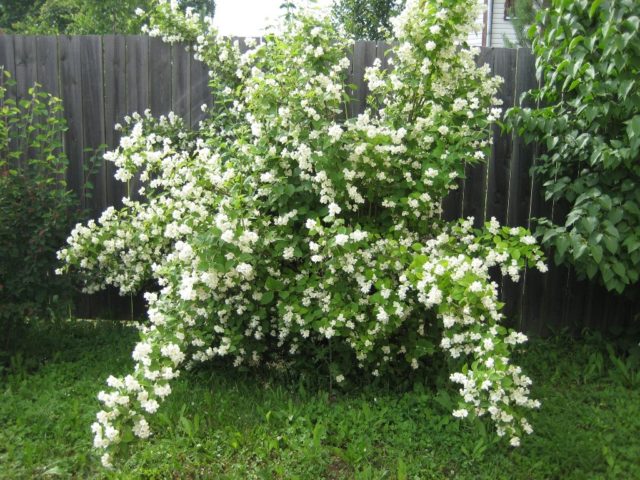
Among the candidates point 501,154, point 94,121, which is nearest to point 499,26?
point 501,154

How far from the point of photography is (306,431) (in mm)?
3002

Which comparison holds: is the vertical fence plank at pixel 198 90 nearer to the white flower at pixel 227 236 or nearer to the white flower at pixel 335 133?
the white flower at pixel 335 133

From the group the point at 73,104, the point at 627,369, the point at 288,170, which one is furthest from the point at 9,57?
the point at 627,369

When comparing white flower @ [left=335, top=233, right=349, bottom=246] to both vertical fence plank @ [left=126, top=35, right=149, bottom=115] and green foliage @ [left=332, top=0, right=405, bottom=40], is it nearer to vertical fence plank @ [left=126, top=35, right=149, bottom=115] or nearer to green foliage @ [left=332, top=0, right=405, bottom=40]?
vertical fence plank @ [left=126, top=35, right=149, bottom=115]

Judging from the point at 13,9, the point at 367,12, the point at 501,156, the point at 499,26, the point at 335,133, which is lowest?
the point at 501,156

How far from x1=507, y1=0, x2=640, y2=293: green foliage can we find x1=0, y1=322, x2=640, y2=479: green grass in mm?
823

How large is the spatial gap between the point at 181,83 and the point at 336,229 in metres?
2.30

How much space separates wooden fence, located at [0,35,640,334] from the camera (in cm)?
451

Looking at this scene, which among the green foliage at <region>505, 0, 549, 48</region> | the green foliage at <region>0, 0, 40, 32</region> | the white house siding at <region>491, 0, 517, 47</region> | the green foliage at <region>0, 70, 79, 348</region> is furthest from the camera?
the green foliage at <region>0, 0, 40, 32</region>

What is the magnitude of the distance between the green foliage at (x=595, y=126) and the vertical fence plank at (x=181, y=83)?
7.48 ft

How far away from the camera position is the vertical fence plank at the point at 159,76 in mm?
4711

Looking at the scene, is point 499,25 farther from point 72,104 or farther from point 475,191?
point 72,104

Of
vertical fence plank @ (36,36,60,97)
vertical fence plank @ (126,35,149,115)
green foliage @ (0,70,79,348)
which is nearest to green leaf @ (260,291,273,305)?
green foliage @ (0,70,79,348)

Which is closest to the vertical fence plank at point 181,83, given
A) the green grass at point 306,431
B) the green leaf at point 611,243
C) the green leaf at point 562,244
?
the green grass at point 306,431
